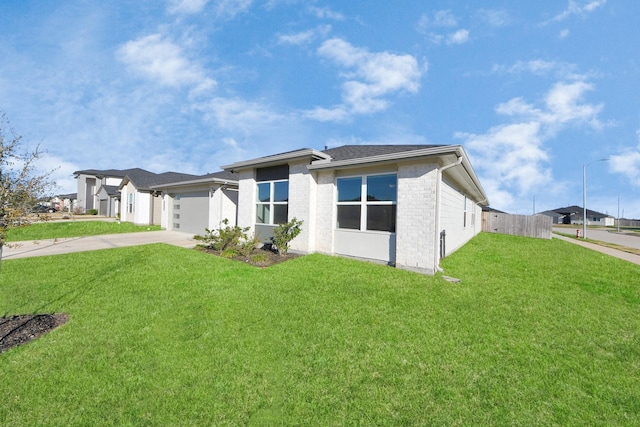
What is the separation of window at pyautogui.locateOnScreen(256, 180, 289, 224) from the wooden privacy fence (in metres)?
20.1

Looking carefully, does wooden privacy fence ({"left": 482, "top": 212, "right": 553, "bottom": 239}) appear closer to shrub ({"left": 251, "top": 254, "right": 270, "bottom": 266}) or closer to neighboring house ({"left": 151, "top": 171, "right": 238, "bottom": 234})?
shrub ({"left": 251, "top": 254, "right": 270, "bottom": 266})

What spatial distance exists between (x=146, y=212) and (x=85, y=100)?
422 inches

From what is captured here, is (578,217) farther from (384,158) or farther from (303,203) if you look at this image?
(303,203)

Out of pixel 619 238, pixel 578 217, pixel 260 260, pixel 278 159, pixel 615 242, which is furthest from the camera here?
pixel 578 217

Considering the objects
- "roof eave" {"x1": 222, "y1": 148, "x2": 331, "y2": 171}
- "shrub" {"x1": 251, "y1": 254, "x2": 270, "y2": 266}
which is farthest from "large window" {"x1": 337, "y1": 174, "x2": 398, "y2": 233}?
"shrub" {"x1": 251, "y1": 254, "x2": 270, "y2": 266}

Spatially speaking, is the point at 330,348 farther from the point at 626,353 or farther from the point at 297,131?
the point at 297,131

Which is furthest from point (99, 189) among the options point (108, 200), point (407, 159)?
point (407, 159)

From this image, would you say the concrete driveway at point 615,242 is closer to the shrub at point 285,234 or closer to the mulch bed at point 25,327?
the shrub at point 285,234

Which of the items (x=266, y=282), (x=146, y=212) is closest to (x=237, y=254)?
(x=266, y=282)

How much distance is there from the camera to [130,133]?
48.7 ft

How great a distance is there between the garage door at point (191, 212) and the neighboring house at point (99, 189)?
1487 centimetres

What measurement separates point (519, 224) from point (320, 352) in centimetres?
2372

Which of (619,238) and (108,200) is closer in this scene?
(619,238)

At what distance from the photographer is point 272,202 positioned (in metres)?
10.5
